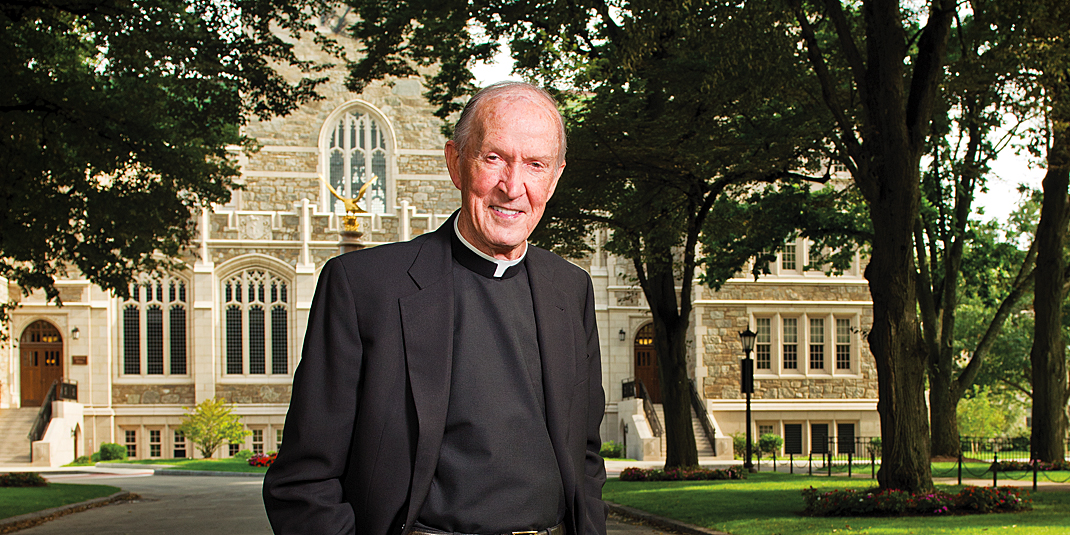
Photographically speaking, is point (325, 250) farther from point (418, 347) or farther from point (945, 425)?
point (418, 347)

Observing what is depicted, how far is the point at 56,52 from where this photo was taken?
17.0m

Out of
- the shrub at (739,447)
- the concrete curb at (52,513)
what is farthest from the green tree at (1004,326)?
the concrete curb at (52,513)

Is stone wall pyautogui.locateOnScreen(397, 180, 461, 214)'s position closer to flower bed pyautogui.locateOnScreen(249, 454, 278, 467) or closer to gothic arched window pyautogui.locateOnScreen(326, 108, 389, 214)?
gothic arched window pyautogui.locateOnScreen(326, 108, 389, 214)

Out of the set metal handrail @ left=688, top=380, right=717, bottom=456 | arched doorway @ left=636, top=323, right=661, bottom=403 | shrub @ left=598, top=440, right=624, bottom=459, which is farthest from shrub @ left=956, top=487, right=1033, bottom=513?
arched doorway @ left=636, top=323, right=661, bottom=403

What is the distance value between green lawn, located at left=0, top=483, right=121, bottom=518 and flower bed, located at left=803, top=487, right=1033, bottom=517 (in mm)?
10865

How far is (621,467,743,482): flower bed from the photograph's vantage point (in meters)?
19.9

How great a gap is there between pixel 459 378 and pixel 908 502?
35.1 ft

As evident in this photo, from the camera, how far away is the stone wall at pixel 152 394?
34.9 metres

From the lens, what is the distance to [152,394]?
35031mm

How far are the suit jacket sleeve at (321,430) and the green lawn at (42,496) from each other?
1356cm

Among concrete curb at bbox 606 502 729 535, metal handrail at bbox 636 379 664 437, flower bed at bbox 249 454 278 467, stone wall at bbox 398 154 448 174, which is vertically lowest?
flower bed at bbox 249 454 278 467

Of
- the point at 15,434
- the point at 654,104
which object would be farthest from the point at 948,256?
the point at 15,434

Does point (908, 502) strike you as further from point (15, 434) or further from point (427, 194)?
point (427, 194)

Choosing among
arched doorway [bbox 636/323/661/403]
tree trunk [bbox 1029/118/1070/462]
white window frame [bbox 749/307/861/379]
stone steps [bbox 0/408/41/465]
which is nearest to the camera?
tree trunk [bbox 1029/118/1070/462]
